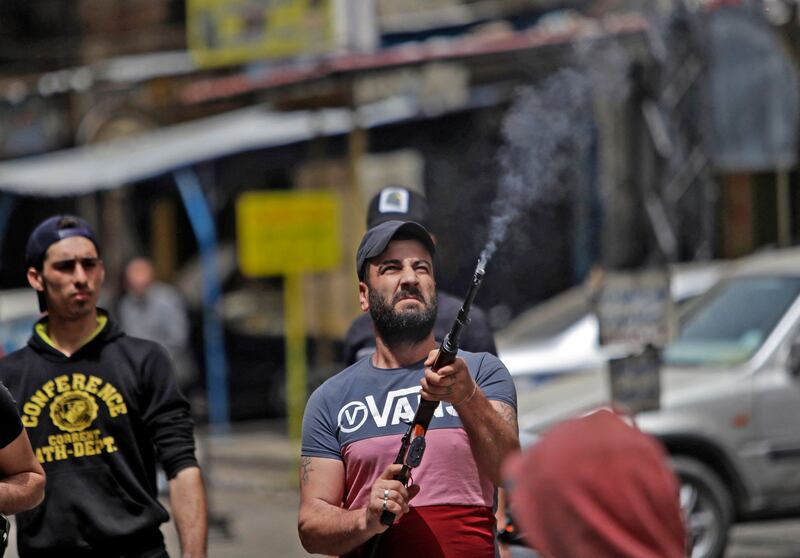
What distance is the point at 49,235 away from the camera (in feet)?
16.1

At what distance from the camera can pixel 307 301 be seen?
17922mm

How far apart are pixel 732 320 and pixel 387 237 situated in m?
6.22

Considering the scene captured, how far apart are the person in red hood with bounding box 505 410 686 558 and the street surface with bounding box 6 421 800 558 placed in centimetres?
748

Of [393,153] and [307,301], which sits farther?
[307,301]

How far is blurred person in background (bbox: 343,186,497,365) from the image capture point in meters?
5.07

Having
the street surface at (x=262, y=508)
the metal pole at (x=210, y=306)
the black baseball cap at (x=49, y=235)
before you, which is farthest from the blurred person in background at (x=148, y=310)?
the black baseball cap at (x=49, y=235)

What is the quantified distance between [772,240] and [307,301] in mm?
5439

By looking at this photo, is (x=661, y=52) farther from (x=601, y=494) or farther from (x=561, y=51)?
(x=601, y=494)

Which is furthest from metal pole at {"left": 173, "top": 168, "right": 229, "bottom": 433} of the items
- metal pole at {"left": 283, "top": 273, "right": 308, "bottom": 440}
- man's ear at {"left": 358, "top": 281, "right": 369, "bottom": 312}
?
man's ear at {"left": 358, "top": 281, "right": 369, "bottom": 312}

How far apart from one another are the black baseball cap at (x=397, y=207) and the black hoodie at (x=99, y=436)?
97 cm

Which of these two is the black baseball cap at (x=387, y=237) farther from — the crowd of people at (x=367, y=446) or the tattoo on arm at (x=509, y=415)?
the tattoo on arm at (x=509, y=415)

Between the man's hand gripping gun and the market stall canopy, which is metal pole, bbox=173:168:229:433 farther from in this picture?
the man's hand gripping gun

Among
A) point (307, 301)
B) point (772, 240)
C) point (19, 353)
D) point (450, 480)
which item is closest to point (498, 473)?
point (450, 480)

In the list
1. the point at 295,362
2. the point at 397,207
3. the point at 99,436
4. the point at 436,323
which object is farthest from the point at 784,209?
the point at 99,436
